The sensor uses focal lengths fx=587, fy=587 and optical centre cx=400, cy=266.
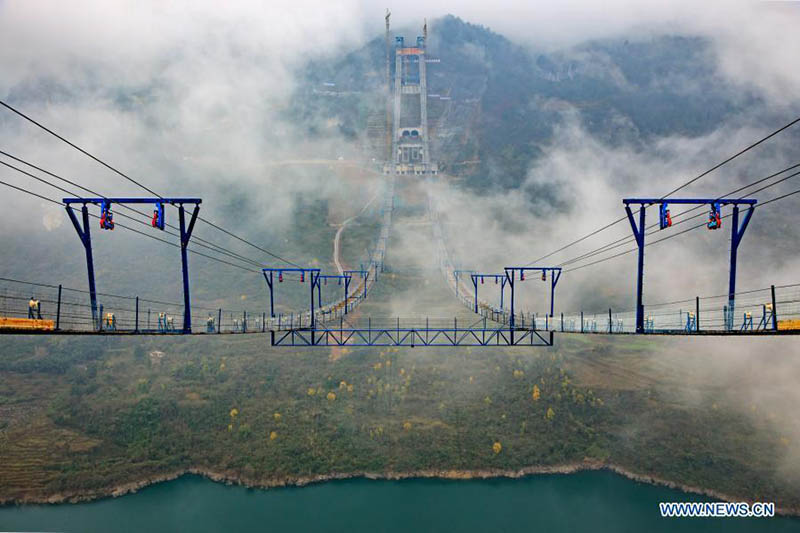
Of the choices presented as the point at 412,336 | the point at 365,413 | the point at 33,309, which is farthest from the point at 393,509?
the point at 33,309

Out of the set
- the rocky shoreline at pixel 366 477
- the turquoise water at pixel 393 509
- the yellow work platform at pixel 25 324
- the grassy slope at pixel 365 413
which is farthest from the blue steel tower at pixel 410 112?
the yellow work platform at pixel 25 324

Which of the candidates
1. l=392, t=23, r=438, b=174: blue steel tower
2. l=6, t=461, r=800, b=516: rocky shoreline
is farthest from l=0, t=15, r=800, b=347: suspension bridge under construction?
l=6, t=461, r=800, b=516: rocky shoreline

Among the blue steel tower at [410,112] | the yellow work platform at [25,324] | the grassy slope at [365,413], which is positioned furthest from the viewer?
the blue steel tower at [410,112]

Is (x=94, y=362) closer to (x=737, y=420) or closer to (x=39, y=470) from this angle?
(x=39, y=470)

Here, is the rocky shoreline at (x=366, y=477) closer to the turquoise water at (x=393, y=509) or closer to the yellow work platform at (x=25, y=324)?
the turquoise water at (x=393, y=509)

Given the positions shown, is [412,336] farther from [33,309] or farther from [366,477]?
[366,477]

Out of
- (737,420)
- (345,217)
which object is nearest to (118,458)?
(345,217)

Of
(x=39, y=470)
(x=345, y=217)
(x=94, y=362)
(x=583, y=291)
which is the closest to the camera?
(x=39, y=470)
